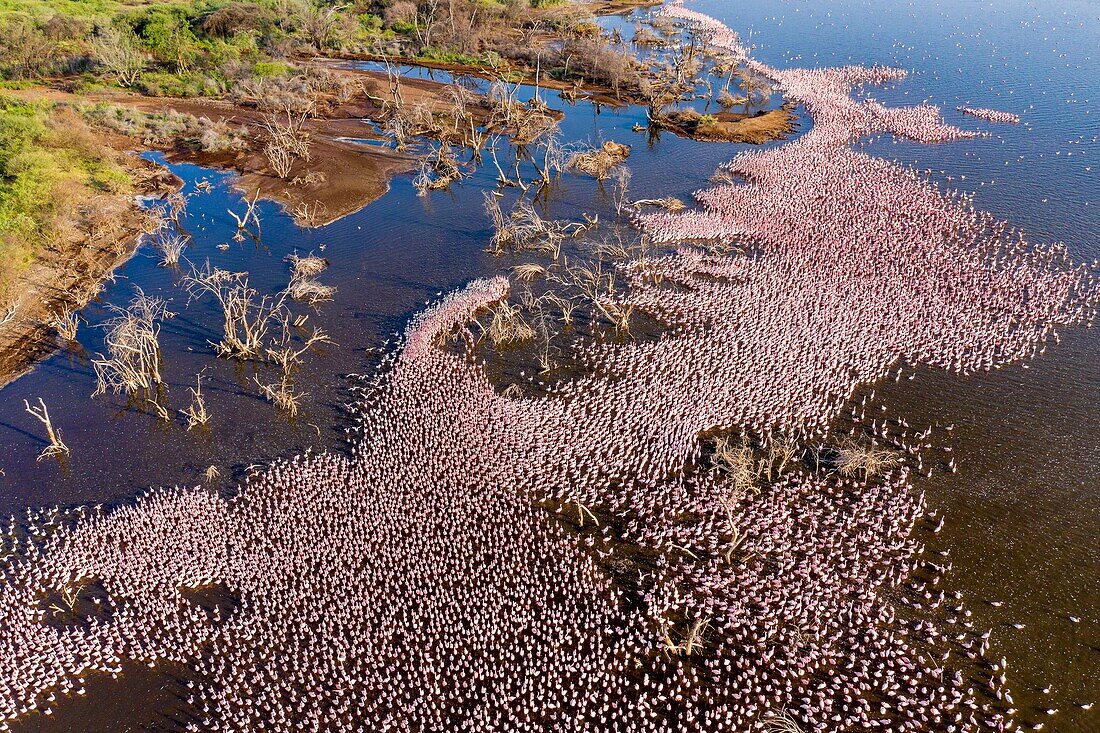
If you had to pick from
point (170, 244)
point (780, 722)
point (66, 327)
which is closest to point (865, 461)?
point (780, 722)

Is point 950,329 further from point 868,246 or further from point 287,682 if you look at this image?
point 287,682

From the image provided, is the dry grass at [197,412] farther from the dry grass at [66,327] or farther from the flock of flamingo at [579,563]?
the dry grass at [66,327]

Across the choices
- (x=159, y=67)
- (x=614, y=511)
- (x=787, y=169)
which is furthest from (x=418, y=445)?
(x=159, y=67)

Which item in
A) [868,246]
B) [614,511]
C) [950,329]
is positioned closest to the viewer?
[614,511]

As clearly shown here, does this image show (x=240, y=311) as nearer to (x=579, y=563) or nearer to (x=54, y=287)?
(x=54, y=287)

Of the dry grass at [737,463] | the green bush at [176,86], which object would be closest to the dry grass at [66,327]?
the dry grass at [737,463]

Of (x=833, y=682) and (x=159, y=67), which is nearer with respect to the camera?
(x=833, y=682)

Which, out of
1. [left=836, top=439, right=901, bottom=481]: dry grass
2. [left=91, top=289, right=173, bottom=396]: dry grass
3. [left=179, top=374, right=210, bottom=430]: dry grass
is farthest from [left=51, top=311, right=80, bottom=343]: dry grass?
[left=836, top=439, right=901, bottom=481]: dry grass
